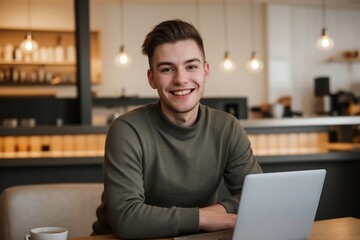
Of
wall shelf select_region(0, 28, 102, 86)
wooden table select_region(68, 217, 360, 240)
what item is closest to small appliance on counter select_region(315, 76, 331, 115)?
wall shelf select_region(0, 28, 102, 86)

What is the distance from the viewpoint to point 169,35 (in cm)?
162

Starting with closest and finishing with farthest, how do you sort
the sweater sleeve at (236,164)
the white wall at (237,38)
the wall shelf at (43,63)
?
the sweater sleeve at (236,164)
the wall shelf at (43,63)
the white wall at (237,38)

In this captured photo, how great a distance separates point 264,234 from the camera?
1277mm

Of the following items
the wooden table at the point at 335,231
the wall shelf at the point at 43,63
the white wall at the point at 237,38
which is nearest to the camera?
the wooden table at the point at 335,231

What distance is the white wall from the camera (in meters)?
7.11

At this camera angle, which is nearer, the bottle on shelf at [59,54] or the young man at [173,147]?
the young man at [173,147]

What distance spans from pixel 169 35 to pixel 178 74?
139mm

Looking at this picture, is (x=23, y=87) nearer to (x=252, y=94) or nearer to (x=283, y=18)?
(x=252, y=94)

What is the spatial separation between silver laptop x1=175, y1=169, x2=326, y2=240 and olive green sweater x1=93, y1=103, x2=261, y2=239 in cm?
14

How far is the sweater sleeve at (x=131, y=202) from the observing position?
1401mm

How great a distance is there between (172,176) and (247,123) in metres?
2.68

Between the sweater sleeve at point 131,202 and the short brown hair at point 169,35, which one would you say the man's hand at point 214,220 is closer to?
the sweater sleeve at point 131,202

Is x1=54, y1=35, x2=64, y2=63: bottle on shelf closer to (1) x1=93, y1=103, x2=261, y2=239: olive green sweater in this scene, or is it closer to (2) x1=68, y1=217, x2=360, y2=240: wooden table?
(1) x1=93, y1=103, x2=261, y2=239: olive green sweater

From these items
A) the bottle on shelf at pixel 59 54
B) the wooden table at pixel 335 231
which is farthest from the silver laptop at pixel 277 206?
the bottle on shelf at pixel 59 54
